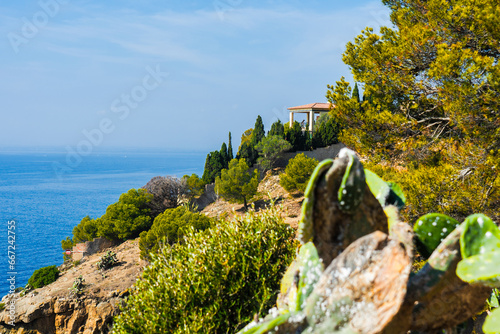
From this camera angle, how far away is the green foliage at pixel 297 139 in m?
36.9

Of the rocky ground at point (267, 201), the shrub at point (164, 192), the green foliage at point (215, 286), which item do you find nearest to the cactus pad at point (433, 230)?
the green foliage at point (215, 286)

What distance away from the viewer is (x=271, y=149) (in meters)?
35.2

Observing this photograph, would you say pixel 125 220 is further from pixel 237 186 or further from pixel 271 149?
pixel 271 149

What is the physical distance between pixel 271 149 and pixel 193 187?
8.15 meters

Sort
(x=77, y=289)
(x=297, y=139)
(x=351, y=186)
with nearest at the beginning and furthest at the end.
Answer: (x=351, y=186) → (x=77, y=289) → (x=297, y=139)

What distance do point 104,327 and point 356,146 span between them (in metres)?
11.3

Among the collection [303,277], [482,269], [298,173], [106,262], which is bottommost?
[106,262]

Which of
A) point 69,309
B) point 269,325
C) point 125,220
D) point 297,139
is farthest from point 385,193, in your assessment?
point 297,139

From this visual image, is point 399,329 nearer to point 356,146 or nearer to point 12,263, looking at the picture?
point 356,146

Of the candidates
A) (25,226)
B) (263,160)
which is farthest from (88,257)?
(25,226)

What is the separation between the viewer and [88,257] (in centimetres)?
2608

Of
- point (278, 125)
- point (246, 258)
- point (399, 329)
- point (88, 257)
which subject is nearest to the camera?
point (399, 329)

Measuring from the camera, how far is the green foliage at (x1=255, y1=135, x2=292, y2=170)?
3488 centimetres

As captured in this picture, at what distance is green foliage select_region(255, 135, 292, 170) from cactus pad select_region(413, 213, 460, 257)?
31359 mm
